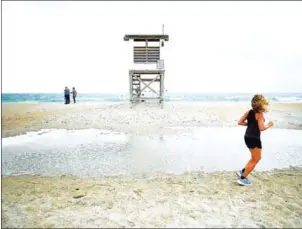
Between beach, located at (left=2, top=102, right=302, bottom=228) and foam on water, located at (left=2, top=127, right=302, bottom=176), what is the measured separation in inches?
1.1

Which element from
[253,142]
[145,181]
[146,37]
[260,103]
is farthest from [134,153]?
[146,37]

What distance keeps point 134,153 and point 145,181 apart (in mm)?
2697

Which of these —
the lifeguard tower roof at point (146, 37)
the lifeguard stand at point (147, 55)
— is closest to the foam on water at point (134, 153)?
the lifeguard stand at point (147, 55)

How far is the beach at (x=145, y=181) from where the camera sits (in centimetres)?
381

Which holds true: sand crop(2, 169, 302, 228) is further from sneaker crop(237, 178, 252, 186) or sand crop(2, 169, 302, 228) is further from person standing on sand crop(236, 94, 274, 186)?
person standing on sand crop(236, 94, 274, 186)

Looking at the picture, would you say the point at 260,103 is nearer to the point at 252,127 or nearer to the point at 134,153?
the point at 252,127

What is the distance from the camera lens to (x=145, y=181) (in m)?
5.45

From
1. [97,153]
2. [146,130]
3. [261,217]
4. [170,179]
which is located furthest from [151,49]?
[261,217]

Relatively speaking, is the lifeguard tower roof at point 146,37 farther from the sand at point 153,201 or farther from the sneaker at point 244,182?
the sneaker at point 244,182

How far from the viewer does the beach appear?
381 cm

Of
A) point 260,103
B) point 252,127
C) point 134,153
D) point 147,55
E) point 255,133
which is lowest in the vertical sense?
point 134,153

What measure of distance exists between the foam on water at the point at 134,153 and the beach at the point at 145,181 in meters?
0.03

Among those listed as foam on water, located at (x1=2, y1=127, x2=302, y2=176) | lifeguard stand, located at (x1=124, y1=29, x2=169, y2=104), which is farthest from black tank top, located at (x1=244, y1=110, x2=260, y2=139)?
lifeguard stand, located at (x1=124, y1=29, x2=169, y2=104)

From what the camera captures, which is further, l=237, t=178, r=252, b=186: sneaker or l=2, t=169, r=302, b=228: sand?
l=237, t=178, r=252, b=186: sneaker
